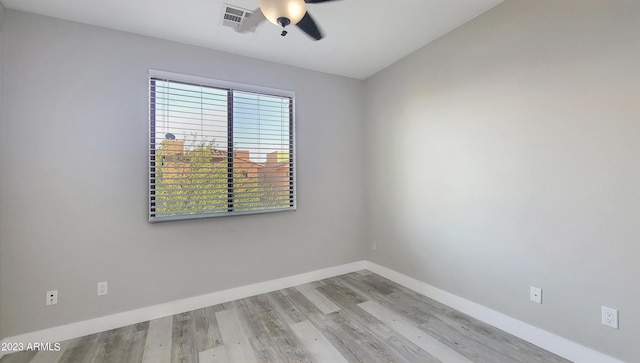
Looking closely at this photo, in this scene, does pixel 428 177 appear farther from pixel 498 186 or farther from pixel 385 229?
pixel 385 229

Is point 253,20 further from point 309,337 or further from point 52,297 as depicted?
point 52,297

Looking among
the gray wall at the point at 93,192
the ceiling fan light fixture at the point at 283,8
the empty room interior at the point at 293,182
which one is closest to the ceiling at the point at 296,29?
the empty room interior at the point at 293,182

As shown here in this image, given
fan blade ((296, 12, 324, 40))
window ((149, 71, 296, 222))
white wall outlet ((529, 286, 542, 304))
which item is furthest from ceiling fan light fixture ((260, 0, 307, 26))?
white wall outlet ((529, 286, 542, 304))

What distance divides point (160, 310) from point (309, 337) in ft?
4.85

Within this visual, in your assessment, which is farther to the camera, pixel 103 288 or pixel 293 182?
pixel 293 182

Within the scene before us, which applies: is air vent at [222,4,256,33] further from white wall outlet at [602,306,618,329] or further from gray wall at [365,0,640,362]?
white wall outlet at [602,306,618,329]

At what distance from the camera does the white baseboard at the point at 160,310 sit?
2107 mm

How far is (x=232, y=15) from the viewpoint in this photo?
2205mm

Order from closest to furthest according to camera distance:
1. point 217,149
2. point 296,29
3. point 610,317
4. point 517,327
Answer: point 610,317, point 517,327, point 296,29, point 217,149

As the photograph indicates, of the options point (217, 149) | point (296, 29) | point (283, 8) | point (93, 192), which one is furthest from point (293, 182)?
point (283, 8)

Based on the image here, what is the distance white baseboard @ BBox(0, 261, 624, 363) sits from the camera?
6.03 feet

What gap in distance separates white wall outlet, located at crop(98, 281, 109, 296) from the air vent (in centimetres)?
253

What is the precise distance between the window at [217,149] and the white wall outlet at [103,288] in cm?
64

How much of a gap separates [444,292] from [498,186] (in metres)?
1.20
